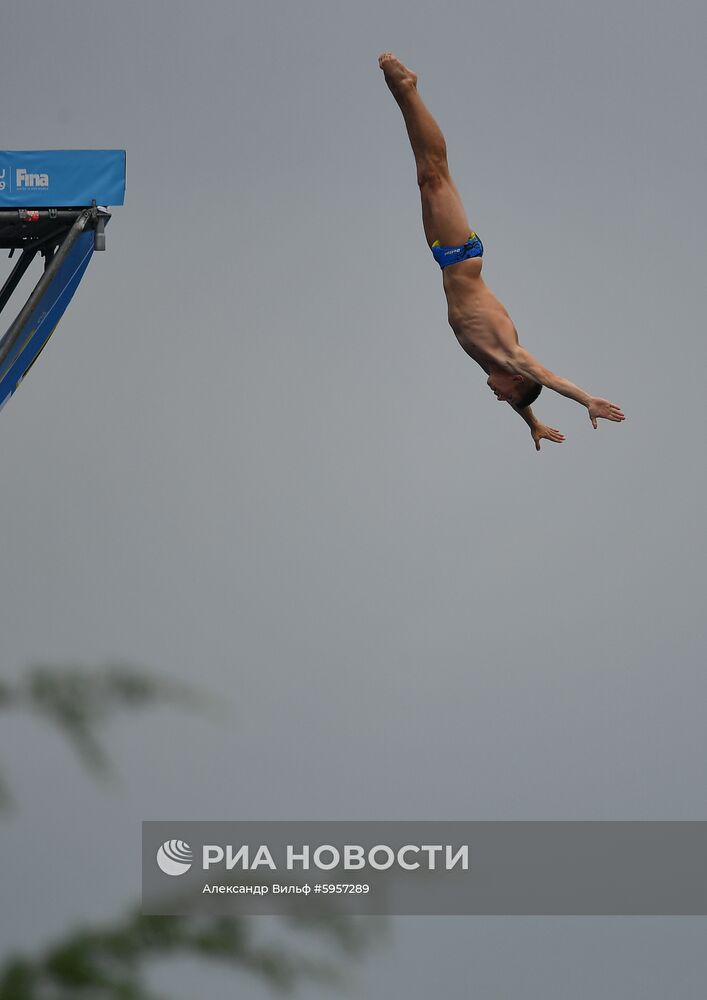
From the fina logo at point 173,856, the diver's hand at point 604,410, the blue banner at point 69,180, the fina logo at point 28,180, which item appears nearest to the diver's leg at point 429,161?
the diver's hand at point 604,410

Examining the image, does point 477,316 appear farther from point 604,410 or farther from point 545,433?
point 604,410

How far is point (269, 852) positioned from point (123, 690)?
44.3 feet

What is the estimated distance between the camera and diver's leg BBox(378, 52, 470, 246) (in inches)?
315

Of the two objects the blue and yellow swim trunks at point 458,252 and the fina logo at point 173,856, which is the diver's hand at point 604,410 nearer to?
the blue and yellow swim trunks at point 458,252

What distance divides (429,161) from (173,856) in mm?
8556

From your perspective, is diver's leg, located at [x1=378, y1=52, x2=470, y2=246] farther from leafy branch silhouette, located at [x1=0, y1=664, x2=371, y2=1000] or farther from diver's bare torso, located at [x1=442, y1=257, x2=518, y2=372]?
leafy branch silhouette, located at [x1=0, y1=664, x2=371, y2=1000]

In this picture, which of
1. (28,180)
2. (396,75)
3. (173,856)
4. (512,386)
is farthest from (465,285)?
(173,856)

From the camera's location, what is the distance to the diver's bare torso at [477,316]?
827cm

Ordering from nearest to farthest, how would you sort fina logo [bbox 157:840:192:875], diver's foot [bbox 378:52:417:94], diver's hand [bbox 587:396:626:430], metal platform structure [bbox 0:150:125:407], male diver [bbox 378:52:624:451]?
diver's hand [bbox 587:396:626:430] → diver's foot [bbox 378:52:417:94] → male diver [bbox 378:52:624:451] → metal platform structure [bbox 0:150:125:407] → fina logo [bbox 157:840:192:875]

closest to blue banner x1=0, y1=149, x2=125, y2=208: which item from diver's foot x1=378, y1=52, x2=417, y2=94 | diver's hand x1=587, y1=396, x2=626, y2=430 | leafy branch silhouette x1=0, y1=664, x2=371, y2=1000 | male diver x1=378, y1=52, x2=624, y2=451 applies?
male diver x1=378, y1=52, x2=624, y2=451

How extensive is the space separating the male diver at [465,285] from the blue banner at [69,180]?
9.32 feet

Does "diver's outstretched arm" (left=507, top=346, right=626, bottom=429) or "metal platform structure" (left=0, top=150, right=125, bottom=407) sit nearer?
"diver's outstretched arm" (left=507, top=346, right=626, bottom=429)

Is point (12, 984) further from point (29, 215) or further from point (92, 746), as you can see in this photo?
point (29, 215)

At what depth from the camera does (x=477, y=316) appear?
8344 mm
